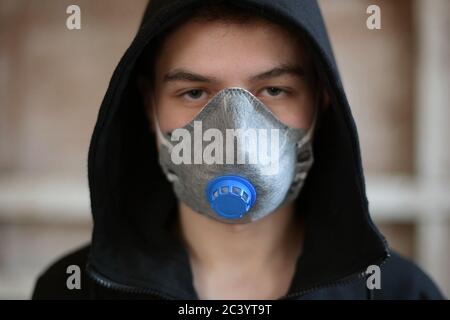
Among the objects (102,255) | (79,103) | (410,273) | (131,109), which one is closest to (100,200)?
(102,255)

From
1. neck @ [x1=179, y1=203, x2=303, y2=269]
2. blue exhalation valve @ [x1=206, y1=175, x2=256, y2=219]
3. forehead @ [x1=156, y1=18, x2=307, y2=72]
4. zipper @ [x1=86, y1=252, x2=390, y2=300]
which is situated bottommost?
zipper @ [x1=86, y1=252, x2=390, y2=300]

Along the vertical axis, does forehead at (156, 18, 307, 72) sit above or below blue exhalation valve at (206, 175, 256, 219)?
above

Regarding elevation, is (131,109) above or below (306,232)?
above

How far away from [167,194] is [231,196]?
11.3 inches

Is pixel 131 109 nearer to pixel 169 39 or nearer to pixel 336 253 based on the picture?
pixel 169 39

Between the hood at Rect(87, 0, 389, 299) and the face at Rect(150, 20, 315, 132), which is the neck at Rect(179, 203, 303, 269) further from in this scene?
the face at Rect(150, 20, 315, 132)

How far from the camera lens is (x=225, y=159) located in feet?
2.63

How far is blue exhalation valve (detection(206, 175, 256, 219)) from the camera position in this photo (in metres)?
0.79

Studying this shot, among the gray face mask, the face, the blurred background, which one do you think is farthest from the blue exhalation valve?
the blurred background

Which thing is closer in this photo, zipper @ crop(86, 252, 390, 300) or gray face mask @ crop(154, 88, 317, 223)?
gray face mask @ crop(154, 88, 317, 223)

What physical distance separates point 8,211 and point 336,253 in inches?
46.8

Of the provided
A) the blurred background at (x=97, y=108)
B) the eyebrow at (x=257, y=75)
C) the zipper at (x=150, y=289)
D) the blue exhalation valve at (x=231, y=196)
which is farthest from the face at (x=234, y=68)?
the blurred background at (x=97, y=108)

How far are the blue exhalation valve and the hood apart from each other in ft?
0.64

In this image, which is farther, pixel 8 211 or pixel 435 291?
pixel 8 211
